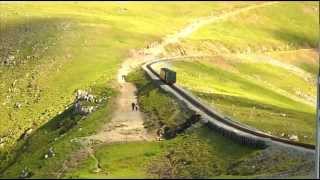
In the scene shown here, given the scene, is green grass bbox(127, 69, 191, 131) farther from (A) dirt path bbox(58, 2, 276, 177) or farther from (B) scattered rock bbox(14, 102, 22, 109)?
(B) scattered rock bbox(14, 102, 22, 109)

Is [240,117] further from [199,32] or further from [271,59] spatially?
[199,32]

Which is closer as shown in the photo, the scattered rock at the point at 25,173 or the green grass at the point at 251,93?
the scattered rock at the point at 25,173

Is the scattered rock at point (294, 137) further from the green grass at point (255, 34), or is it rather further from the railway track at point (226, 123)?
the green grass at point (255, 34)

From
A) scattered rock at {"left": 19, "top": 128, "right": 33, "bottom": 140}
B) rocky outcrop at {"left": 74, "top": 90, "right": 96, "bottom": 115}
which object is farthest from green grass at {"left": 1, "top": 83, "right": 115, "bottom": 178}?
scattered rock at {"left": 19, "top": 128, "right": 33, "bottom": 140}

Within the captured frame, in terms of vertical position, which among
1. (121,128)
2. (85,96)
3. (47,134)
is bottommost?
(47,134)

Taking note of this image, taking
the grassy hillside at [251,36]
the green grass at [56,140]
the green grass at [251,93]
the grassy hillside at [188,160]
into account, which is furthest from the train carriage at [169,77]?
the grassy hillside at [251,36]

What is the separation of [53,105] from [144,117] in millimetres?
26376

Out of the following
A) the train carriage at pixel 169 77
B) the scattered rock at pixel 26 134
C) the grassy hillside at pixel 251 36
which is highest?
the grassy hillside at pixel 251 36

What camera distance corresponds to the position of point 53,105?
99.5 meters

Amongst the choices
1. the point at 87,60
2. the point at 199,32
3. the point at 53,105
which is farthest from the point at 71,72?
the point at 199,32

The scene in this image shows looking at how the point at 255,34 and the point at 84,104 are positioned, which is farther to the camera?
the point at 255,34

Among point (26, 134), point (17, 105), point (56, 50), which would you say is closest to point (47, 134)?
point (26, 134)

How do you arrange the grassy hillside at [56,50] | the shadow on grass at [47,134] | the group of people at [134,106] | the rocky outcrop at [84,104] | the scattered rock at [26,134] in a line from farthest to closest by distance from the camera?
1. the grassy hillside at [56,50]
2. the scattered rock at [26,134]
3. the rocky outcrop at [84,104]
4. the group of people at [134,106]
5. the shadow on grass at [47,134]

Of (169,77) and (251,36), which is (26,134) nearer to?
(169,77)
